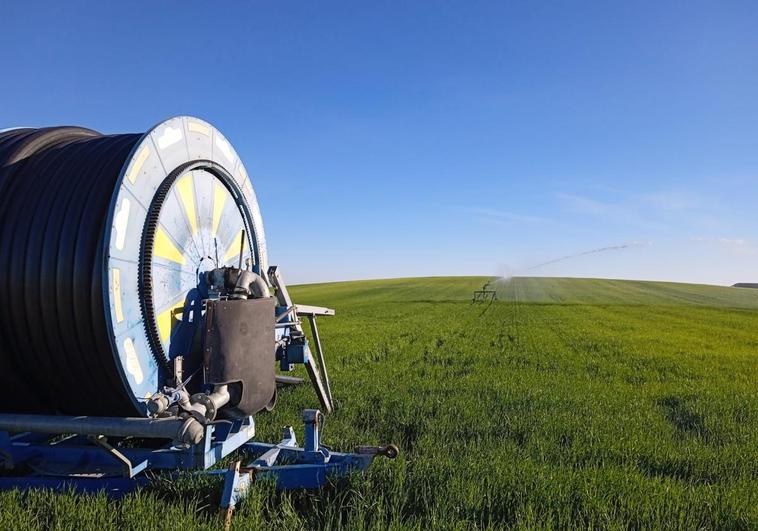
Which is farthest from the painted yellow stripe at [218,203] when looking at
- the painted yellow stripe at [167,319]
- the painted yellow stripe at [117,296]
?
the painted yellow stripe at [117,296]

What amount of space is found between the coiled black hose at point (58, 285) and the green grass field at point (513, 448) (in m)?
0.84

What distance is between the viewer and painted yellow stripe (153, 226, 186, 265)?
4572mm

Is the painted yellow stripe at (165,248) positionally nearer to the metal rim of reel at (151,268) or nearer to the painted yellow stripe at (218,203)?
the metal rim of reel at (151,268)

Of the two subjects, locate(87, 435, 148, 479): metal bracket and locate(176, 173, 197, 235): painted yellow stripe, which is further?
locate(176, 173, 197, 235): painted yellow stripe

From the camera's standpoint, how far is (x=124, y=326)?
13.8ft

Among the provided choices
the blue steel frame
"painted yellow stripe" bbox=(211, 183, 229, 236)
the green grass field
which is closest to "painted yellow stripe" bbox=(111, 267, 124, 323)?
the blue steel frame

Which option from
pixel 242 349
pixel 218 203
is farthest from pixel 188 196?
pixel 242 349

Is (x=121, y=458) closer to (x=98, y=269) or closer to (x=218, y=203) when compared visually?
(x=98, y=269)

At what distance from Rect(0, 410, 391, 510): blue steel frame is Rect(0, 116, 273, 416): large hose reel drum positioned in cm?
36

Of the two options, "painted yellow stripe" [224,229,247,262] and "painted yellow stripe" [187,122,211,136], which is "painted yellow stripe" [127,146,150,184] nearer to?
"painted yellow stripe" [187,122,211,136]

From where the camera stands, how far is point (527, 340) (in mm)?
18219

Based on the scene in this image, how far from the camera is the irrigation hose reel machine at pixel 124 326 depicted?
4160 mm

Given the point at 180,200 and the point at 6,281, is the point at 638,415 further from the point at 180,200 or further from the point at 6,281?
the point at 6,281

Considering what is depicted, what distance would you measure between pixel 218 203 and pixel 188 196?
0.63 metres
